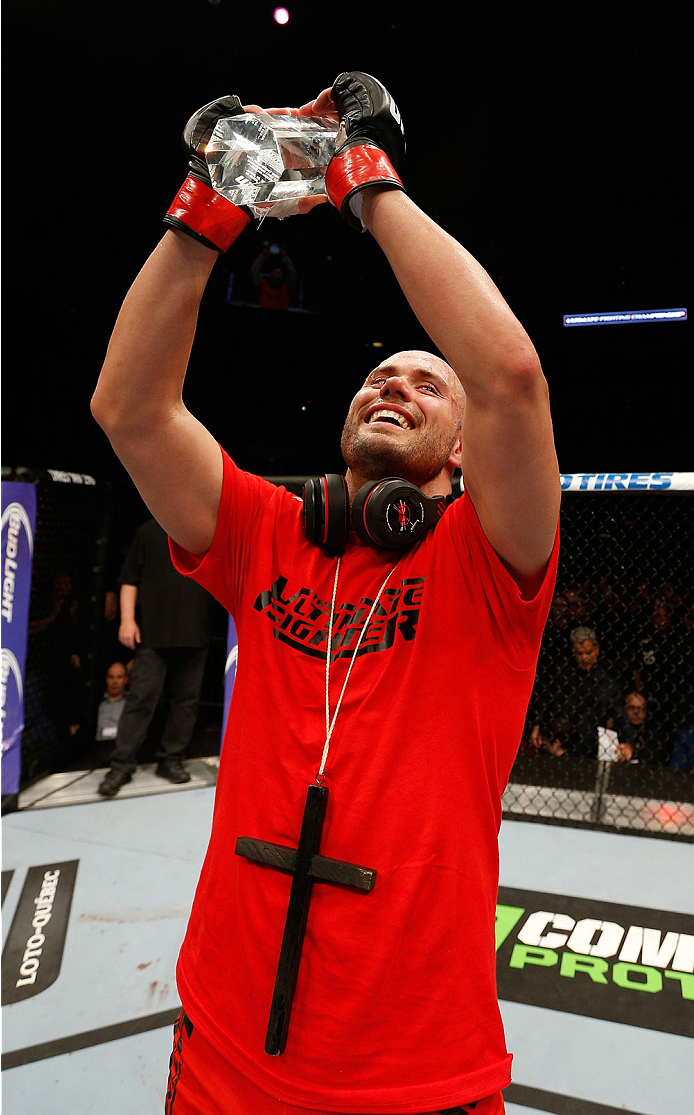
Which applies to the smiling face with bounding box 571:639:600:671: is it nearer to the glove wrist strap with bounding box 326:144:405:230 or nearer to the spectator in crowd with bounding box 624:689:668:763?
the spectator in crowd with bounding box 624:689:668:763

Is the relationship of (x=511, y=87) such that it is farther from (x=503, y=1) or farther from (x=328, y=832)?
(x=328, y=832)

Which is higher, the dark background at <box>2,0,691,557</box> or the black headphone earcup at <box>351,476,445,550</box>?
the dark background at <box>2,0,691,557</box>

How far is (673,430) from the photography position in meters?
7.34

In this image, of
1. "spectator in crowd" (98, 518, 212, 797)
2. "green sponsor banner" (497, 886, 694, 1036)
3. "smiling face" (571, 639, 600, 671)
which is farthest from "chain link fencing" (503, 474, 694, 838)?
"spectator in crowd" (98, 518, 212, 797)

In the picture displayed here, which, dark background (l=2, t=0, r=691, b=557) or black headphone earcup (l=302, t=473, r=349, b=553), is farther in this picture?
dark background (l=2, t=0, r=691, b=557)

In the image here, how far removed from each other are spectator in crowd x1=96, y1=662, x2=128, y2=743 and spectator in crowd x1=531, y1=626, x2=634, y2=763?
2.64 metres

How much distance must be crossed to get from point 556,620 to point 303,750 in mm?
3322

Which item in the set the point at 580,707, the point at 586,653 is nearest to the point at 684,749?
the point at 580,707

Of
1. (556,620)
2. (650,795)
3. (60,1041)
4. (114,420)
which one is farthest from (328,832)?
(556,620)

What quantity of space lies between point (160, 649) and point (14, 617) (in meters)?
0.75

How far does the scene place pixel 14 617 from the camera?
3395mm

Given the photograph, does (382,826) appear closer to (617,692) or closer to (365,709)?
(365,709)

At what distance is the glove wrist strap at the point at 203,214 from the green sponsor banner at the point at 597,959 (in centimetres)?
202

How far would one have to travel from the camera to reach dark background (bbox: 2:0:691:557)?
4.32 metres
